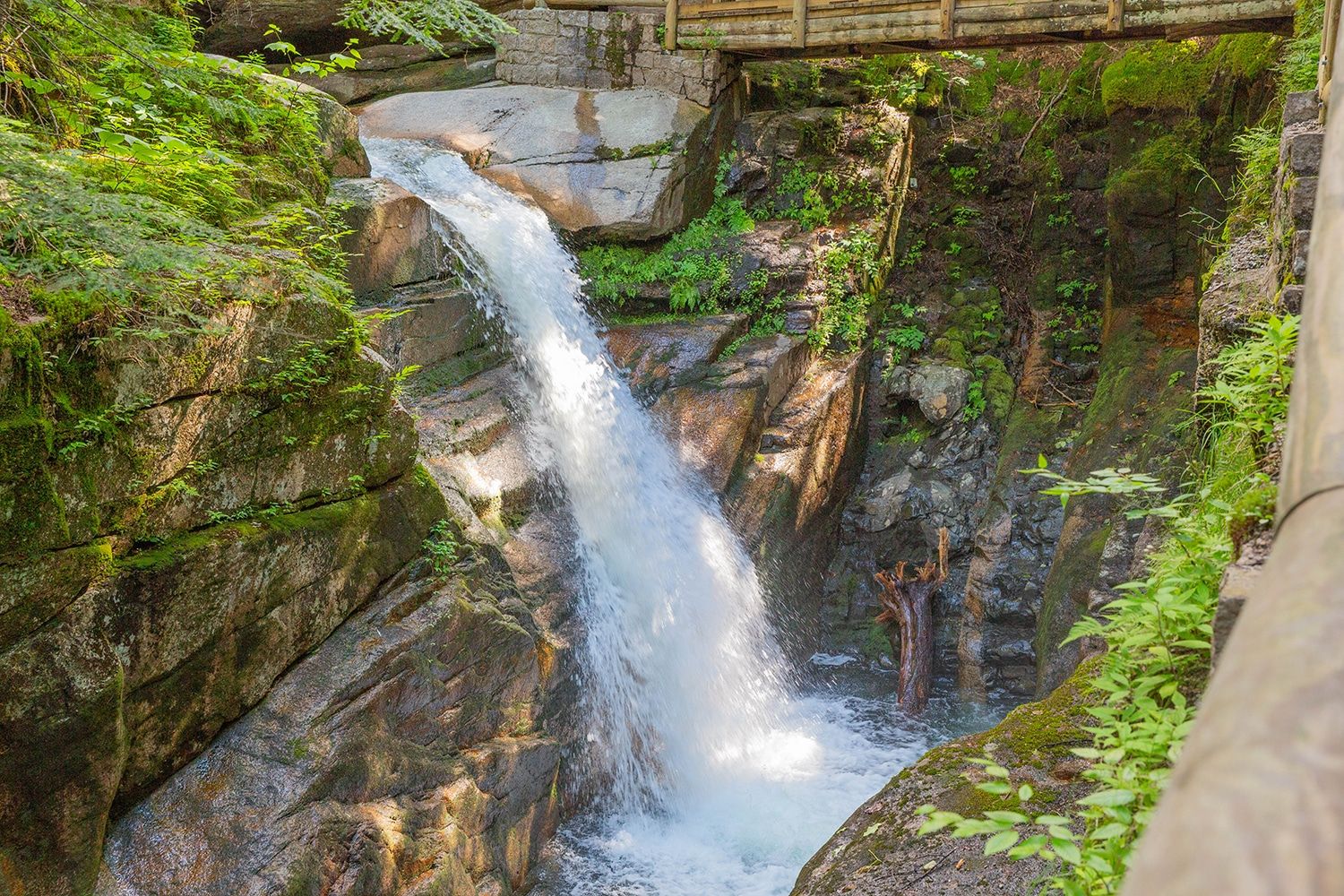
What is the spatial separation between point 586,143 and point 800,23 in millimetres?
2910

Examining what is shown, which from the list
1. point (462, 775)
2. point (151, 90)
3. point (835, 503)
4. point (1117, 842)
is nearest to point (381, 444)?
point (462, 775)

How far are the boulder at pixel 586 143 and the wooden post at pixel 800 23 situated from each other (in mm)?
1174

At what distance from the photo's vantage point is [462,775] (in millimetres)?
5582

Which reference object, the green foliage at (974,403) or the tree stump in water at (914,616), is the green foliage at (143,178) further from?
the green foliage at (974,403)

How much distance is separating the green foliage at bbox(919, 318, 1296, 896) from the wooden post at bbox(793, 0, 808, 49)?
8994 mm

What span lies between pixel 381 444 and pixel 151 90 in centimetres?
264

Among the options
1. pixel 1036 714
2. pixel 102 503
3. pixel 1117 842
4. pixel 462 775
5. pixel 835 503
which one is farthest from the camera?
pixel 835 503

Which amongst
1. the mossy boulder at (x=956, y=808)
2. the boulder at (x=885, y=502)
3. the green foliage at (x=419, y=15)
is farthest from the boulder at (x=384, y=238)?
the mossy boulder at (x=956, y=808)

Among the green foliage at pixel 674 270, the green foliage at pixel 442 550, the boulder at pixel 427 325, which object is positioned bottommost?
the green foliage at pixel 442 550

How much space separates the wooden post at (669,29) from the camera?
11703 mm

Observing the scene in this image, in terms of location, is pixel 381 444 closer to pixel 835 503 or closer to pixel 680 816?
pixel 680 816

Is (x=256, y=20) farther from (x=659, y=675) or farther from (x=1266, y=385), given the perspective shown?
(x=1266, y=385)

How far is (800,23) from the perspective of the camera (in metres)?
11.1

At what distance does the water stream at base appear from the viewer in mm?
6438
